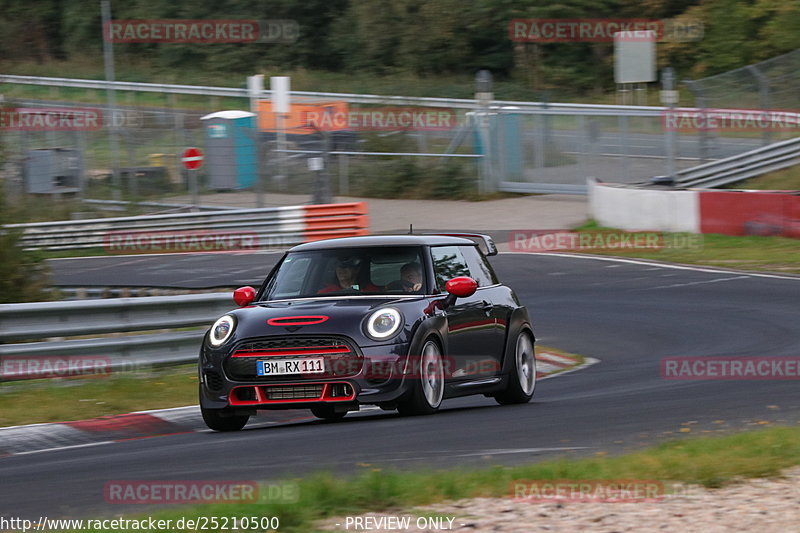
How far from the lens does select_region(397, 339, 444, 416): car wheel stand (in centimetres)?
919

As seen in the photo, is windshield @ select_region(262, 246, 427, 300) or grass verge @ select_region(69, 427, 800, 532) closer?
grass verge @ select_region(69, 427, 800, 532)

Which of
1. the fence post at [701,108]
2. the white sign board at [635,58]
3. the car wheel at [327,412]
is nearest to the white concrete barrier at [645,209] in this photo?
the fence post at [701,108]

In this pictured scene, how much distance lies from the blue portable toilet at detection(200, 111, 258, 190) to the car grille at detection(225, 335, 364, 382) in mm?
19847

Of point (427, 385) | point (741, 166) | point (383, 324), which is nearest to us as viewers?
point (383, 324)

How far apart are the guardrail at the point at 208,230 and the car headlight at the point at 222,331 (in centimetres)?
1715

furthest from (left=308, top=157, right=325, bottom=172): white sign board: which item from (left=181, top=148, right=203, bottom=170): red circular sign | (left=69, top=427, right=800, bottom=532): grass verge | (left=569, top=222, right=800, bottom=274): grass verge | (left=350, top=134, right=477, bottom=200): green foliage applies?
(left=69, top=427, right=800, bottom=532): grass verge

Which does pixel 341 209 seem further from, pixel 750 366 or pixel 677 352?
pixel 750 366

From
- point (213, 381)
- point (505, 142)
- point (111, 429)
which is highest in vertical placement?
point (505, 142)

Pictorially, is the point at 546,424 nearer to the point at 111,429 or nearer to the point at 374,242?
the point at 374,242

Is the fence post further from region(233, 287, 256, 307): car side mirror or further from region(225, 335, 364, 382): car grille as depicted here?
region(225, 335, 364, 382): car grille

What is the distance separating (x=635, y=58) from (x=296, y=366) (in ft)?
99.6

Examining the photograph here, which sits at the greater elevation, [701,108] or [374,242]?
[701,108]

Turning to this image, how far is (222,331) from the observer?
9281 mm

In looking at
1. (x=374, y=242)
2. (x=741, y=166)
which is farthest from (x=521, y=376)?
(x=741, y=166)
